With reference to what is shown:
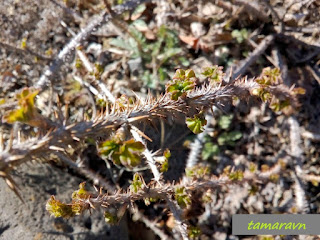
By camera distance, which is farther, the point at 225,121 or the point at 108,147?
the point at 225,121

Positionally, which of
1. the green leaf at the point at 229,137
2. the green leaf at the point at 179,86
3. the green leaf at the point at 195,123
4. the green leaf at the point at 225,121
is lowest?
the green leaf at the point at 195,123

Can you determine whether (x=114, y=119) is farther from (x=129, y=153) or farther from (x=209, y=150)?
(x=209, y=150)

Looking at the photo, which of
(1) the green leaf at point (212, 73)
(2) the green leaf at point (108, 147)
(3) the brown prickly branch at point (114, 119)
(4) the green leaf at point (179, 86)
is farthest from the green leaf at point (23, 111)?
(1) the green leaf at point (212, 73)

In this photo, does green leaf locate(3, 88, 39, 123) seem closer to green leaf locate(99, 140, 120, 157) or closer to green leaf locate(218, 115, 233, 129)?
green leaf locate(99, 140, 120, 157)

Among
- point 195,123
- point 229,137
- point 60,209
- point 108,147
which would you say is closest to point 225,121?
point 229,137

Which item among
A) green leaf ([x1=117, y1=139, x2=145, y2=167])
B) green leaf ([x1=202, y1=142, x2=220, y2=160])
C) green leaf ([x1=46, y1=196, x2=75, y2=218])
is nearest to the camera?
green leaf ([x1=117, y1=139, x2=145, y2=167])

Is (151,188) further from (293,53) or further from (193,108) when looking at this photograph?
(293,53)

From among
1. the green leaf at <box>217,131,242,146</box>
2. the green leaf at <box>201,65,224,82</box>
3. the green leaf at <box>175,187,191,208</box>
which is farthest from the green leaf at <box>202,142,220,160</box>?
the green leaf at <box>201,65,224,82</box>

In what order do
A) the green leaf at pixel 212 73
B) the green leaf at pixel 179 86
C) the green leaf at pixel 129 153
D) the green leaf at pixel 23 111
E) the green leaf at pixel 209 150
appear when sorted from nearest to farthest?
the green leaf at pixel 23 111 → the green leaf at pixel 129 153 → the green leaf at pixel 179 86 → the green leaf at pixel 212 73 → the green leaf at pixel 209 150

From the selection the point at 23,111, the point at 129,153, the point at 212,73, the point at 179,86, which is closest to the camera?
the point at 23,111

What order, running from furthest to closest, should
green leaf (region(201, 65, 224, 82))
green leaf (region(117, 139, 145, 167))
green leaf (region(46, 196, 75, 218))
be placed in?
1. green leaf (region(201, 65, 224, 82))
2. green leaf (region(46, 196, 75, 218))
3. green leaf (region(117, 139, 145, 167))

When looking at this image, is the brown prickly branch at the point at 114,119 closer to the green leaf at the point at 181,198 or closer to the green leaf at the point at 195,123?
the green leaf at the point at 195,123
